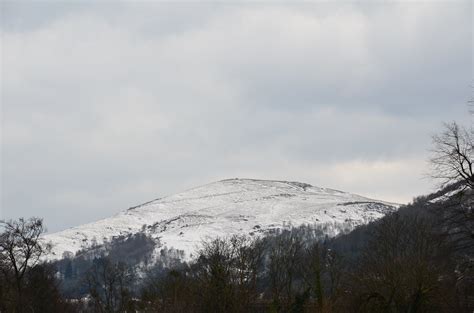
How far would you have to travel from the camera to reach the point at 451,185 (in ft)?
89.8

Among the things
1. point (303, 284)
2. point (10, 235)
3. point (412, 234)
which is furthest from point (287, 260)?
point (10, 235)

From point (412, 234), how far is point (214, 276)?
1007 inches

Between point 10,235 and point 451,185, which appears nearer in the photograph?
point 451,185

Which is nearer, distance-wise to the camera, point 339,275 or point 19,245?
point 19,245

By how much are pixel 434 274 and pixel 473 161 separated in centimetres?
1322

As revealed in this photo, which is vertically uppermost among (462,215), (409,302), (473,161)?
(473,161)

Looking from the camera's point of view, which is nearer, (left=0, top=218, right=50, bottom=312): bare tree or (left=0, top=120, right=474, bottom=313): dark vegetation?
(left=0, top=120, right=474, bottom=313): dark vegetation

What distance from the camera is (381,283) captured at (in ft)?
136

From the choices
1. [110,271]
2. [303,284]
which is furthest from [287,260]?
[110,271]

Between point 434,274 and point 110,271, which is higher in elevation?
point 110,271

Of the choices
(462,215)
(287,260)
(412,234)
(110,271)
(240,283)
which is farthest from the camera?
(110,271)

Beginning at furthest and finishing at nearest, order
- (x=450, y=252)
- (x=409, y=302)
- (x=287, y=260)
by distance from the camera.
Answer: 1. (x=287, y=260)
2. (x=409, y=302)
3. (x=450, y=252)

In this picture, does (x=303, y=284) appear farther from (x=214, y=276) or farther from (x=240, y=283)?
(x=214, y=276)

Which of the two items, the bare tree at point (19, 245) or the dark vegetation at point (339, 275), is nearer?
the dark vegetation at point (339, 275)
